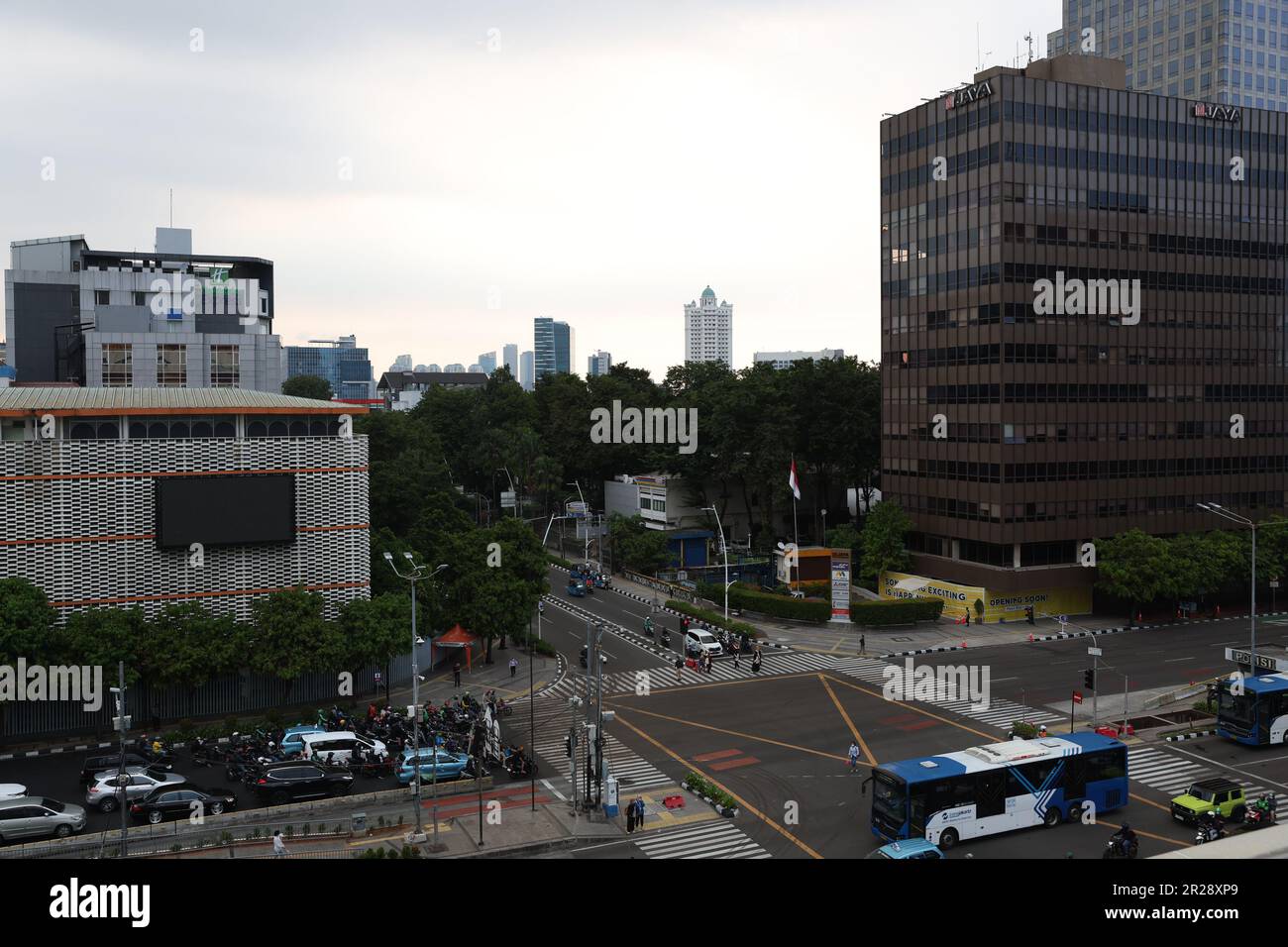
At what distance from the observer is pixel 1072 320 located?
2872 inches

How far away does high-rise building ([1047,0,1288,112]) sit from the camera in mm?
116188

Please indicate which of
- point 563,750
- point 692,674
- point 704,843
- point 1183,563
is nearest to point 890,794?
point 704,843

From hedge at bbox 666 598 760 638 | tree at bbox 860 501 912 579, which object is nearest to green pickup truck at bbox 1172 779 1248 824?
hedge at bbox 666 598 760 638

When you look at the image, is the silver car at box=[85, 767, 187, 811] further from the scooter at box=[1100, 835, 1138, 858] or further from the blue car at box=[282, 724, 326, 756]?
→ the scooter at box=[1100, 835, 1138, 858]

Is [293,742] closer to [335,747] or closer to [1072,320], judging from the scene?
[335,747]

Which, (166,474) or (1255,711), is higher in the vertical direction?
(166,474)

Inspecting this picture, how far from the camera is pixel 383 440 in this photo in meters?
86.8

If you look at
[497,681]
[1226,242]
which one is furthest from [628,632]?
[1226,242]

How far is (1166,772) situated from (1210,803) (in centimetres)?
691

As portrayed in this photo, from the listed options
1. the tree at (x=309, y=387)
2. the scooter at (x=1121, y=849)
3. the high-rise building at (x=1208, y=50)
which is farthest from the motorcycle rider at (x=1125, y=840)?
the tree at (x=309, y=387)

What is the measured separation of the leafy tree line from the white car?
30151 mm

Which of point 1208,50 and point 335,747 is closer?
point 335,747

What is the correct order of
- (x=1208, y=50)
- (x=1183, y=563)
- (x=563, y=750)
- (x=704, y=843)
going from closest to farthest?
1. (x=704, y=843)
2. (x=563, y=750)
3. (x=1183, y=563)
4. (x=1208, y=50)

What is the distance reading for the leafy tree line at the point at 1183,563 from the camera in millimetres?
68312
